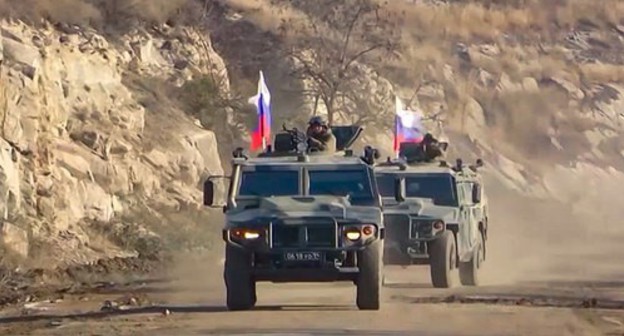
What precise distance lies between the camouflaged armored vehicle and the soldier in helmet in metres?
1.61

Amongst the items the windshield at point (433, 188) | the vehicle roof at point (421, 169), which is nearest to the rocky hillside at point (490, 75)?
the vehicle roof at point (421, 169)

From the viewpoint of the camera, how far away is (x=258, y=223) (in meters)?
21.6

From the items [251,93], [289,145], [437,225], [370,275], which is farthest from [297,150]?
[251,93]

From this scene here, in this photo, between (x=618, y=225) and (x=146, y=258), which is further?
(x=618, y=225)

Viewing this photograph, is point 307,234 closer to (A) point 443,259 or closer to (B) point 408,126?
(A) point 443,259

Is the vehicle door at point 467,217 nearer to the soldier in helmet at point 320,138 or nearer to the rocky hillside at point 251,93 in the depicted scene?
the soldier in helmet at point 320,138

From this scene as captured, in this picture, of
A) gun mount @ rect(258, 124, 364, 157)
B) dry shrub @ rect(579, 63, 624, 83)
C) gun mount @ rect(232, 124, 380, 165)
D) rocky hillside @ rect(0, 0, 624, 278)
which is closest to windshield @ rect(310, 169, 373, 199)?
gun mount @ rect(232, 124, 380, 165)

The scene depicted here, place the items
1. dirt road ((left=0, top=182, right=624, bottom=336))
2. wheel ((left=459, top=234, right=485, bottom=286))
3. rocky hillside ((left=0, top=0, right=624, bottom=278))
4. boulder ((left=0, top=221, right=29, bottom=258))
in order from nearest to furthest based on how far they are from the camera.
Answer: dirt road ((left=0, top=182, right=624, bottom=336)) → wheel ((left=459, top=234, right=485, bottom=286)) → boulder ((left=0, top=221, right=29, bottom=258)) → rocky hillside ((left=0, top=0, right=624, bottom=278))

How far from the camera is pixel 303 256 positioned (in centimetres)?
2159

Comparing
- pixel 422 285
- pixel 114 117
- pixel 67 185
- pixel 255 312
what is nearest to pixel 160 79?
pixel 114 117

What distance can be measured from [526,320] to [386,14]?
166ft

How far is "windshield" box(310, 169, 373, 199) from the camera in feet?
74.7

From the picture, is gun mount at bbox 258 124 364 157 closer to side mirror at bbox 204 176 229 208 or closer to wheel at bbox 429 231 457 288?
side mirror at bbox 204 176 229 208

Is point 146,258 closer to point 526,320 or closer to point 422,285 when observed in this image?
point 422,285
